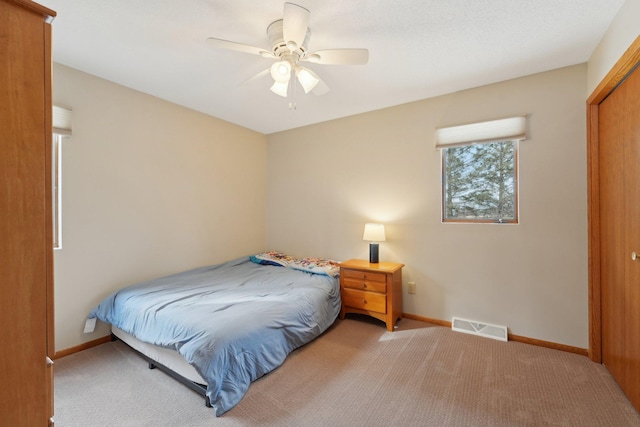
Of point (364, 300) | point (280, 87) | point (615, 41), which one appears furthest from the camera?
point (364, 300)

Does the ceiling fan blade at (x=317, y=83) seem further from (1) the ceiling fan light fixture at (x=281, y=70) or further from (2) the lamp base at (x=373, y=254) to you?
(2) the lamp base at (x=373, y=254)

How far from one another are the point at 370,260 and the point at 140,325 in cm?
225

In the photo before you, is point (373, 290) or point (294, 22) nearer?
point (294, 22)

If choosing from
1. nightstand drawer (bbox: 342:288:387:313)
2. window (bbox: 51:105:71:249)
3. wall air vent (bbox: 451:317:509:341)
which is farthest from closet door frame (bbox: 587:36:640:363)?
window (bbox: 51:105:71:249)

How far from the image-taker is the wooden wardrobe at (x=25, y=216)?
0.76 metres

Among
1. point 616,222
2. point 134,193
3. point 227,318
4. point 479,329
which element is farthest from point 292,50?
point 479,329

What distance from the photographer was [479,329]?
107 inches

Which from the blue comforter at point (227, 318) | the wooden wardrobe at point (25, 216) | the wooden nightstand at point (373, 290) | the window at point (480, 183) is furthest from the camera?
the wooden nightstand at point (373, 290)

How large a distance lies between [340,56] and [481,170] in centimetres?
192

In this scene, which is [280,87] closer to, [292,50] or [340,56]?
[292,50]

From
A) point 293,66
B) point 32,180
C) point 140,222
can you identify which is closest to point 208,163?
point 140,222

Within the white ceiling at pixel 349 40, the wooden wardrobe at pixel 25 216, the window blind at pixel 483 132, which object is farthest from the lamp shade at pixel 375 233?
the wooden wardrobe at pixel 25 216

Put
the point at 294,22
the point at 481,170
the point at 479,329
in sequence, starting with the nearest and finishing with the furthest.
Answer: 1. the point at 294,22
2. the point at 479,329
3. the point at 481,170

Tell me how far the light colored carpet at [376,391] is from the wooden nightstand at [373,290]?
0.41m
